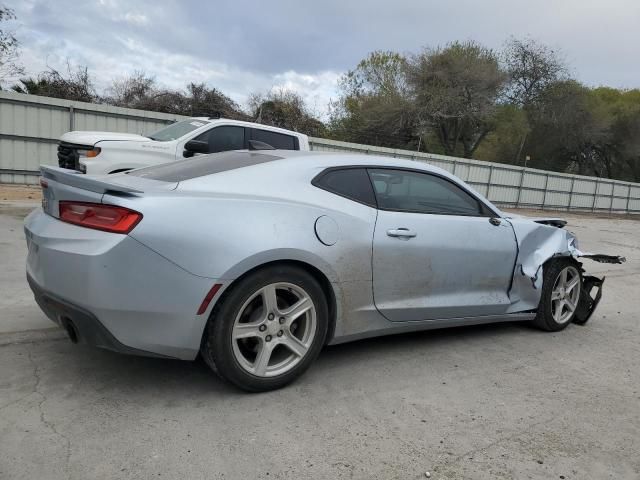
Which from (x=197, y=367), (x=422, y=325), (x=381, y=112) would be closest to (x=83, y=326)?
(x=197, y=367)

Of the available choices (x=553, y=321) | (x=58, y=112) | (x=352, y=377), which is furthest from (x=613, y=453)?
(x=58, y=112)

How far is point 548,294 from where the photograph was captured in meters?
4.77

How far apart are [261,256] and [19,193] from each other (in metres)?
11.1

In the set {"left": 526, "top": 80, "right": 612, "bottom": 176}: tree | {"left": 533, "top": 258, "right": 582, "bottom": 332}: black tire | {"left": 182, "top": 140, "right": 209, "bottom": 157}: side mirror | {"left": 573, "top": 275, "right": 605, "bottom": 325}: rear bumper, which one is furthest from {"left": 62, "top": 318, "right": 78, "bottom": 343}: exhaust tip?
{"left": 526, "top": 80, "right": 612, "bottom": 176}: tree

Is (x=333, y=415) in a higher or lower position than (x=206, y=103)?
lower

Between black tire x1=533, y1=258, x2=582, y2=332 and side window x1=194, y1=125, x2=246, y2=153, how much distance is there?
552 cm

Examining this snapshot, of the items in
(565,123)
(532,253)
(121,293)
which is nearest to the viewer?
(121,293)

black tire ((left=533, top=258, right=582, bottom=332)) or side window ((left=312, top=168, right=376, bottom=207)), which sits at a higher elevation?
side window ((left=312, top=168, right=376, bottom=207))

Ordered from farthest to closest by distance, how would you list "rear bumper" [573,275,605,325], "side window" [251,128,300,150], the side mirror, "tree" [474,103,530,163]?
"tree" [474,103,530,163], "side window" [251,128,300,150], the side mirror, "rear bumper" [573,275,605,325]

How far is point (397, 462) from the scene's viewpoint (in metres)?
2.56

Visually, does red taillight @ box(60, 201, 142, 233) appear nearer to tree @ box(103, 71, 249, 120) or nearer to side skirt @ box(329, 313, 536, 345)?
side skirt @ box(329, 313, 536, 345)

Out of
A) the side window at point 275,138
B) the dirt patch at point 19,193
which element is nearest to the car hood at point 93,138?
the side window at point 275,138

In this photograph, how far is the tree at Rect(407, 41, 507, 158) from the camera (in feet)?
103

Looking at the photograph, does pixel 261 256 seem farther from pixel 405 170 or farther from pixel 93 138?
pixel 93 138
